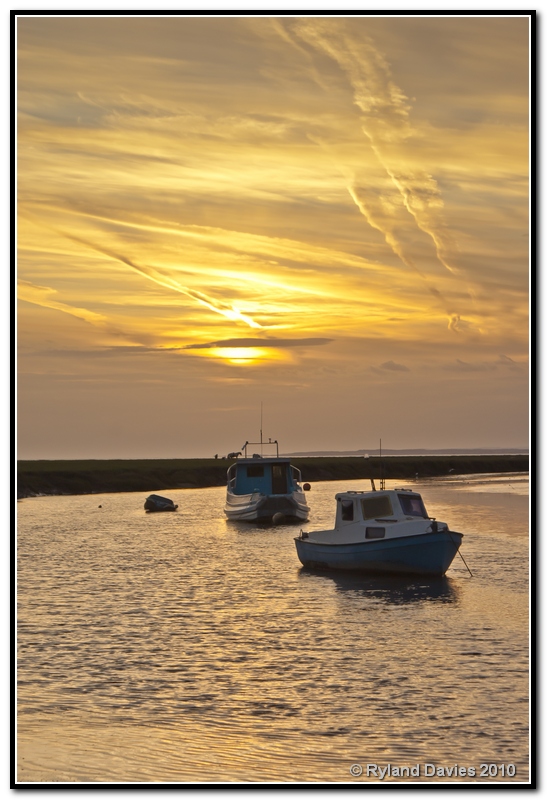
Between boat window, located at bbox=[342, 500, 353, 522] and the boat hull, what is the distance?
1286 inches

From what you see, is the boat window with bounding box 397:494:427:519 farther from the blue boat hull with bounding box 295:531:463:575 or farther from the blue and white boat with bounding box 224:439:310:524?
the blue and white boat with bounding box 224:439:310:524

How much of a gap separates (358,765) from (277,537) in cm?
4974

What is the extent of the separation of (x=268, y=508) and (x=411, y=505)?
35.1 meters

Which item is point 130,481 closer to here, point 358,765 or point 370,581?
point 370,581

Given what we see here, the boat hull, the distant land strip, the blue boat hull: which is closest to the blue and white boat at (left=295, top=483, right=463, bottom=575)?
the blue boat hull

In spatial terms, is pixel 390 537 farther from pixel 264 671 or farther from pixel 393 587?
pixel 264 671

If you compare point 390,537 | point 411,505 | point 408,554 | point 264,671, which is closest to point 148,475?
point 411,505

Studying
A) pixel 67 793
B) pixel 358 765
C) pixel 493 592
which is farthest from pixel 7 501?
pixel 493 592

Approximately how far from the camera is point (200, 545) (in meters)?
60.9

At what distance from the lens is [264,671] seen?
24.7m

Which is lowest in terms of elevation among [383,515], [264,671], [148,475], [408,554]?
[148,475]

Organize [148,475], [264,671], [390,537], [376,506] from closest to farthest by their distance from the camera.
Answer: [264,671] → [390,537] → [376,506] → [148,475]

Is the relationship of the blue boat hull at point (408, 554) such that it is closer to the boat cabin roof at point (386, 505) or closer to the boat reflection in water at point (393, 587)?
the boat reflection in water at point (393, 587)

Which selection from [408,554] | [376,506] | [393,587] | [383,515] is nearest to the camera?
[393,587]
